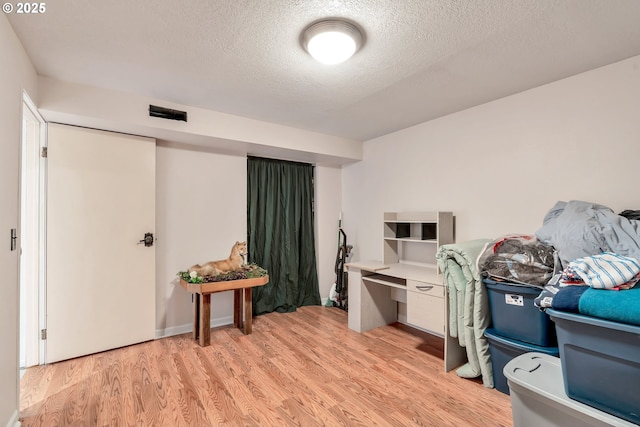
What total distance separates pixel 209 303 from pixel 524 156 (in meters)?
3.26

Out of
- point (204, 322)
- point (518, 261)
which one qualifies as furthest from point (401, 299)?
point (204, 322)

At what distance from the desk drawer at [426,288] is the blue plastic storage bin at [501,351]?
455 mm

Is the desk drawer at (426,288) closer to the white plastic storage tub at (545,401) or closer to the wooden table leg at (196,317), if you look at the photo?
the white plastic storage tub at (545,401)

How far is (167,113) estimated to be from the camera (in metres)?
2.80

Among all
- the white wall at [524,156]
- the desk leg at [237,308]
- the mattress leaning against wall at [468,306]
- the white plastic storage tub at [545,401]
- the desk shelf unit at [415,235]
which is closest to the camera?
the white plastic storage tub at [545,401]

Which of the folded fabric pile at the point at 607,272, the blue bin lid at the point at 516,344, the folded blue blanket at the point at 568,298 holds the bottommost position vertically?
the blue bin lid at the point at 516,344

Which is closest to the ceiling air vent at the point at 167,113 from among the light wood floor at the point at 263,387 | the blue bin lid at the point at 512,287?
the light wood floor at the point at 263,387

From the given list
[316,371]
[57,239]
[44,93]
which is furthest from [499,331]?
[44,93]

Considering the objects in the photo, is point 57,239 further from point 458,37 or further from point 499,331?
point 499,331

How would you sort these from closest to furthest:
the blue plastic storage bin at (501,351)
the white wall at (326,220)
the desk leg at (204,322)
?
the blue plastic storage bin at (501,351) < the desk leg at (204,322) < the white wall at (326,220)

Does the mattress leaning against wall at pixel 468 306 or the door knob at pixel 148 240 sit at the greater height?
the door knob at pixel 148 240

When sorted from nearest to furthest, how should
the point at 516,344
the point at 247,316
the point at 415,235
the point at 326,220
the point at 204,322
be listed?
the point at 516,344 → the point at 204,322 → the point at 247,316 → the point at 415,235 → the point at 326,220

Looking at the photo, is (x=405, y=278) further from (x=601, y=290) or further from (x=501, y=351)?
(x=601, y=290)

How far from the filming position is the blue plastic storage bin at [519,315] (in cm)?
198
